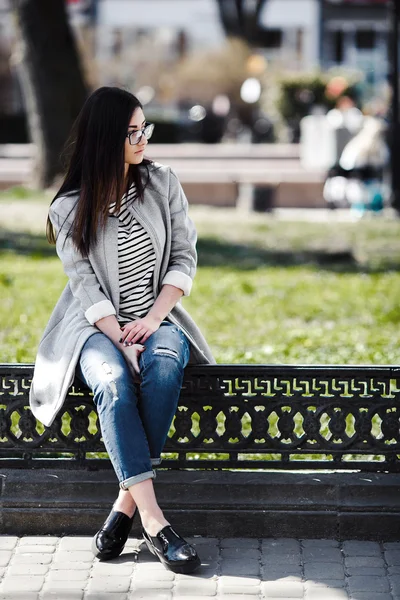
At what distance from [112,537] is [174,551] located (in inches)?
9.9

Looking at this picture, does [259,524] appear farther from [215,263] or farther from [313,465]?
[215,263]

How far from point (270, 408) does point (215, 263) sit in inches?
231

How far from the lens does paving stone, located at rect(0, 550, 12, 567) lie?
4.00 m

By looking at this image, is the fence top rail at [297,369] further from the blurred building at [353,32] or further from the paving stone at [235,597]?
the blurred building at [353,32]

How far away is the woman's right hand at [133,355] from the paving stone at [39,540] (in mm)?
719

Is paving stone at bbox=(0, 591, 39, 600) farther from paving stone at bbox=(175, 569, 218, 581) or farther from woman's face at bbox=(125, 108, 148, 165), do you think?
woman's face at bbox=(125, 108, 148, 165)

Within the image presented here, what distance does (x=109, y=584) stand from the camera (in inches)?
150

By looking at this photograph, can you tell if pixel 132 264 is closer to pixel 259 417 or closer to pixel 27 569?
pixel 259 417

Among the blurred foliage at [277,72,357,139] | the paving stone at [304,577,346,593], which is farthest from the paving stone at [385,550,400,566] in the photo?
the blurred foliage at [277,72,357,139]

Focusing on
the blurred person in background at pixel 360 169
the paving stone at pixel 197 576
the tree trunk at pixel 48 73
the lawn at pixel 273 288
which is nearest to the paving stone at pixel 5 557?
the paving stone at pixel 197 576

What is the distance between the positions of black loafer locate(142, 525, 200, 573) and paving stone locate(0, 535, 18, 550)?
59cm

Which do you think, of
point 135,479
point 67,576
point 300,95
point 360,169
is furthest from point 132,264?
point 300,95

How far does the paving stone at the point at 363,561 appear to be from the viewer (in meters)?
3.99

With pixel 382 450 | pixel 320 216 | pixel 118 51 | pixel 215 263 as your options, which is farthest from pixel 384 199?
pixel 118 51
